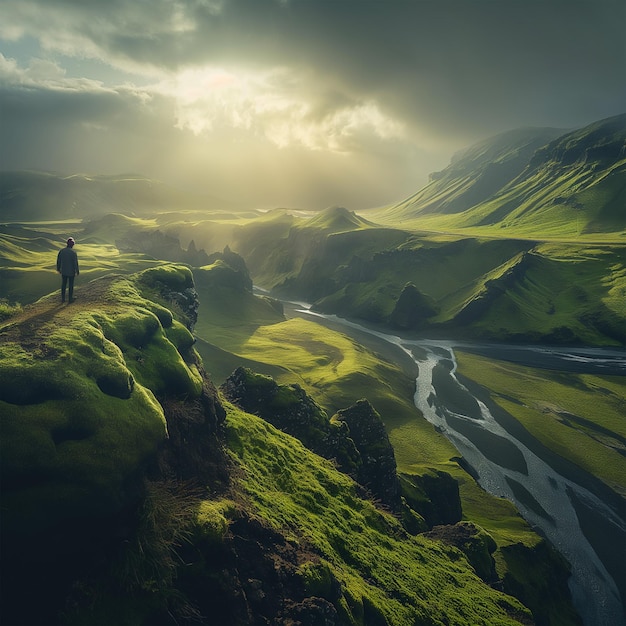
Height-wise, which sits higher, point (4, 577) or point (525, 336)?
point (4, 577)

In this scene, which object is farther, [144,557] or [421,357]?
[421,357]

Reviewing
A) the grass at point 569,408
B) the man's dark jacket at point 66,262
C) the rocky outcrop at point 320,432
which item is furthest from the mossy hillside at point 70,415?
the grass at point 569,408

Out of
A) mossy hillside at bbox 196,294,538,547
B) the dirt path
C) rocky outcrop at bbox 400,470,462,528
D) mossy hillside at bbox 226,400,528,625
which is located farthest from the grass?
the dirt path

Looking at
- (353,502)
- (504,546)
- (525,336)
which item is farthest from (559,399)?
(353,502)

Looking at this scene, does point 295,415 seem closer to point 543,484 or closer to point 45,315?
point 45,315

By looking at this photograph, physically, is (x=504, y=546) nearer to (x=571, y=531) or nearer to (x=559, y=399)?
(x=571, y=531)

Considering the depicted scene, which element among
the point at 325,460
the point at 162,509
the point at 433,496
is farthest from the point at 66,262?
the point at 433,496
